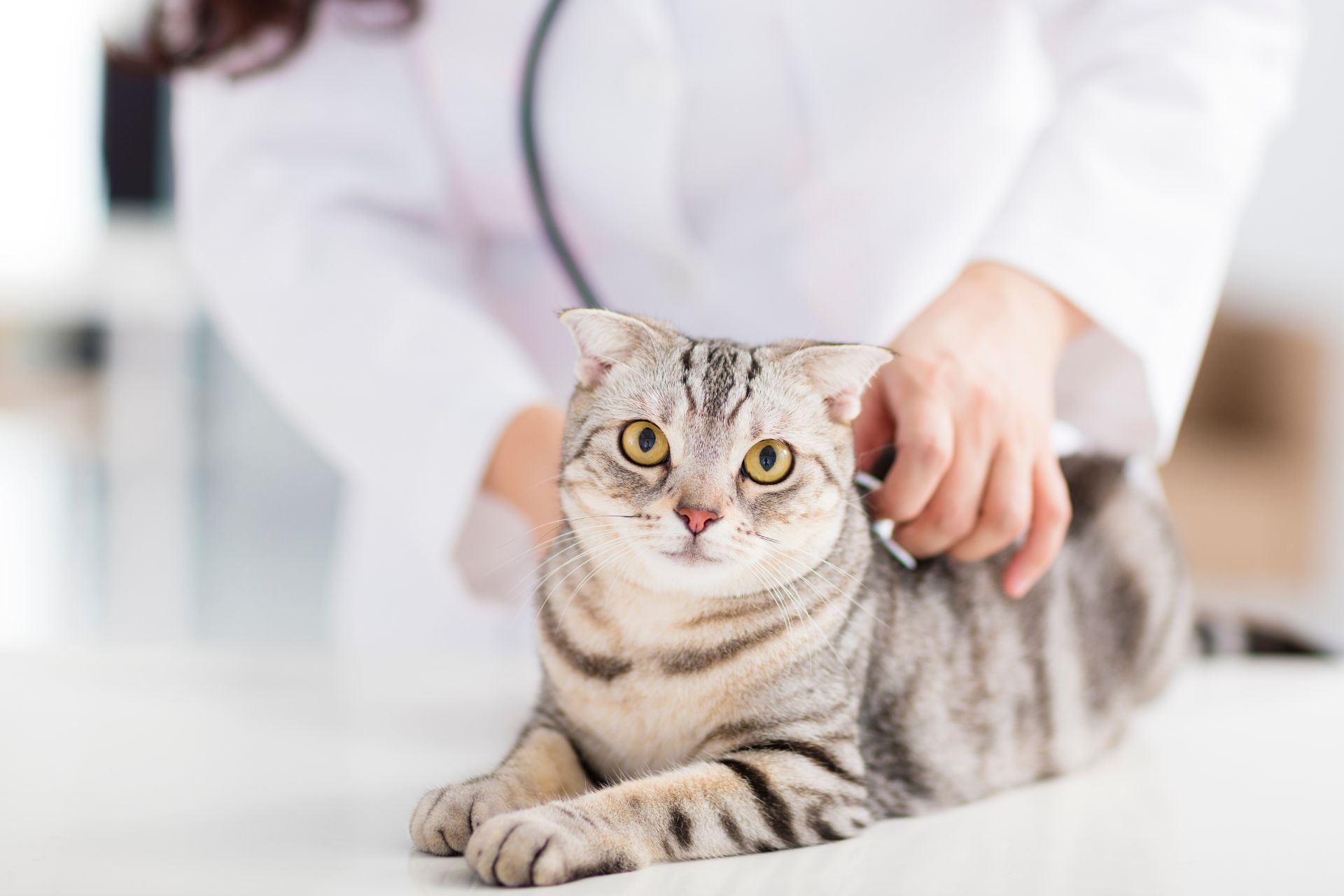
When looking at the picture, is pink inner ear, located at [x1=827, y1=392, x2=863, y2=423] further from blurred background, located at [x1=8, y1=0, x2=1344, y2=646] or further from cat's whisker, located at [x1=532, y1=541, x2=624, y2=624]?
blurred background, located at [x1=8, y1=0, x2=1344, y2=646]

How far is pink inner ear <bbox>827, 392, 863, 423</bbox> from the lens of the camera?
27.9 inches

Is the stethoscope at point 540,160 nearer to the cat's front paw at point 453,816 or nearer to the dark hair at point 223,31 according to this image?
the dark hair at point 223,31

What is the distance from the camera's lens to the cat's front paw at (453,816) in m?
0.61

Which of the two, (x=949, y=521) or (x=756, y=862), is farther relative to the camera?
(x=949, y=521)

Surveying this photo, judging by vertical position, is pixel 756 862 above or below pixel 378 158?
below

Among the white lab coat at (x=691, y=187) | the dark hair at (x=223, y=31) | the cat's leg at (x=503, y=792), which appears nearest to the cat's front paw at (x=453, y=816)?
the cat's leg at (x=503, y=792)

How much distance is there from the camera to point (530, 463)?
94cm

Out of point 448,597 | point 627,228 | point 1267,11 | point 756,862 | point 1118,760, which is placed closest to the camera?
point 756,862

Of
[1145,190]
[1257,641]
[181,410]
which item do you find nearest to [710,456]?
[1145,190]

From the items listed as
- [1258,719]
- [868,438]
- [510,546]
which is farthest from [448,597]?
[1258,719]

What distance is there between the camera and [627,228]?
1094mm

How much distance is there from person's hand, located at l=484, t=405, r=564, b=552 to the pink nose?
0.22 m

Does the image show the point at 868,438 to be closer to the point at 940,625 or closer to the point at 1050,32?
the point at 940,625

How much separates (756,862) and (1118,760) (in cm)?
39
